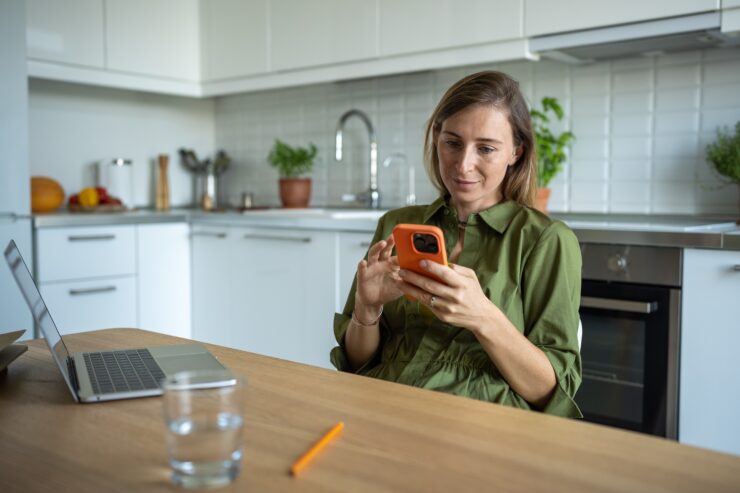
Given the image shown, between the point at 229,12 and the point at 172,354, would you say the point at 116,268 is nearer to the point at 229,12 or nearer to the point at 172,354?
the point at 229,12

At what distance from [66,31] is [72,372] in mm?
2754

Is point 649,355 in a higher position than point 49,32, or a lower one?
lower

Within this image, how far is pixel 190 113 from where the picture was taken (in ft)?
14.4

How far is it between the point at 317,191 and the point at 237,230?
2.09 feet

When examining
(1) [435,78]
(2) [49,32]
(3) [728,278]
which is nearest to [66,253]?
(2) [49,32]

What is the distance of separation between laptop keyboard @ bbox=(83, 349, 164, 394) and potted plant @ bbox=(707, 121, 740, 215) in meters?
1.97

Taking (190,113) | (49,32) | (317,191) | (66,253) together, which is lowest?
(66,253)

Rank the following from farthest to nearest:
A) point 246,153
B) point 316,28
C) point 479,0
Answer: point 246,153 < point 316,28 < point 479,0

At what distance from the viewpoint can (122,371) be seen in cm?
115

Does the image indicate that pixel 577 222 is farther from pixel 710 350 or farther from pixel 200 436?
pixel 200 436

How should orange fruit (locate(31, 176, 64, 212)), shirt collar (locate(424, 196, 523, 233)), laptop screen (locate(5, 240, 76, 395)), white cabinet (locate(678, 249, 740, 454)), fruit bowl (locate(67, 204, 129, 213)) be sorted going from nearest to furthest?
1. laptop screen (locate(5, 240, 76, 395))
2. shirt collar (locate(424, 196, 523, 233))
3. white cabinet (locate(678, 249, 740, 454))
4. orange fruit (locate(31, 176, 64, 212))
5. fruit bowl (locate(67, 204, 129, 213))

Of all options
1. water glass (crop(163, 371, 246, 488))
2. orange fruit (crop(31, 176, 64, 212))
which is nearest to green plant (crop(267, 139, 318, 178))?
orange fruit (crop(31, 176, 64, 212))

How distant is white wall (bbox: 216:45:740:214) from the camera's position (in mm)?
2697

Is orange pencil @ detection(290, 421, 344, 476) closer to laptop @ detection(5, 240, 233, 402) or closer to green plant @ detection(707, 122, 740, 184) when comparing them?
laptop @ detection(5, 240, 233, 402)
